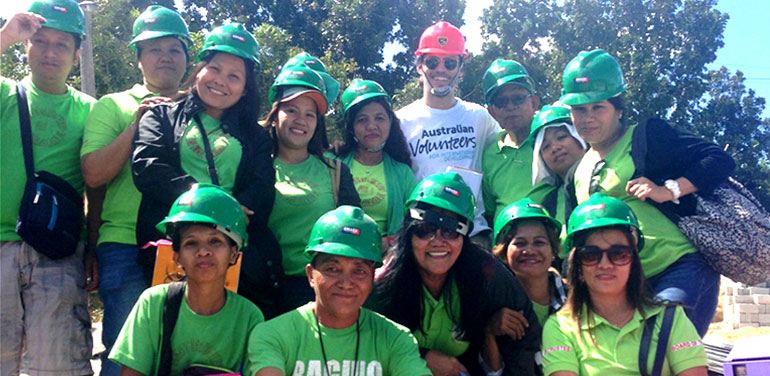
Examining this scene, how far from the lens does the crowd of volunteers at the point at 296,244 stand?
3.59 m

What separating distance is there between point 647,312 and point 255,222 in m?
2.23

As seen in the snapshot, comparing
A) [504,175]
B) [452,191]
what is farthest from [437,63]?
[452,191]

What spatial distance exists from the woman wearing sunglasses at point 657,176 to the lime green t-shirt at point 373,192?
1.34 meters

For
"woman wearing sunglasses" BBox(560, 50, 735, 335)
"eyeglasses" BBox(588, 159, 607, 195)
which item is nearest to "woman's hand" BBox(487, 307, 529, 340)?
"woman wearing sunglasses" BBox(560, 50, 735, 335)

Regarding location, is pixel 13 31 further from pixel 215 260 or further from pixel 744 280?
pixel 744 280

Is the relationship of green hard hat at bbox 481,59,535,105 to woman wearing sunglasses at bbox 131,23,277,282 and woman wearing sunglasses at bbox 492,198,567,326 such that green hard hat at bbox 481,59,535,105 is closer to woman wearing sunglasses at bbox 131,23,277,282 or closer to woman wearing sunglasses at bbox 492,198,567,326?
woman wearing sunglasses at bbox 492,198,567,326

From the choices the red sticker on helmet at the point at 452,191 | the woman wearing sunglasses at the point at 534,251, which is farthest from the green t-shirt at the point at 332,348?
the woman wearing sunglasses at the point at 534,251

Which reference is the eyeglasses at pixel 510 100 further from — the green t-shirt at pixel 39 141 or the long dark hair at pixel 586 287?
the green t-shirt at pixel 39 141

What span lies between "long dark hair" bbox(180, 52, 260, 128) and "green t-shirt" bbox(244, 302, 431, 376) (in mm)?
1322

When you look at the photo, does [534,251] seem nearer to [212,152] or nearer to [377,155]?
[377,155]

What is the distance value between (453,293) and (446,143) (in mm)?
1605

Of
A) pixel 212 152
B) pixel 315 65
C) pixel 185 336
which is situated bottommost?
pixel 185 336

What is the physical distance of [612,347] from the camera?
11.9 ft

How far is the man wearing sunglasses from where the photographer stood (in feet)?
17.0
